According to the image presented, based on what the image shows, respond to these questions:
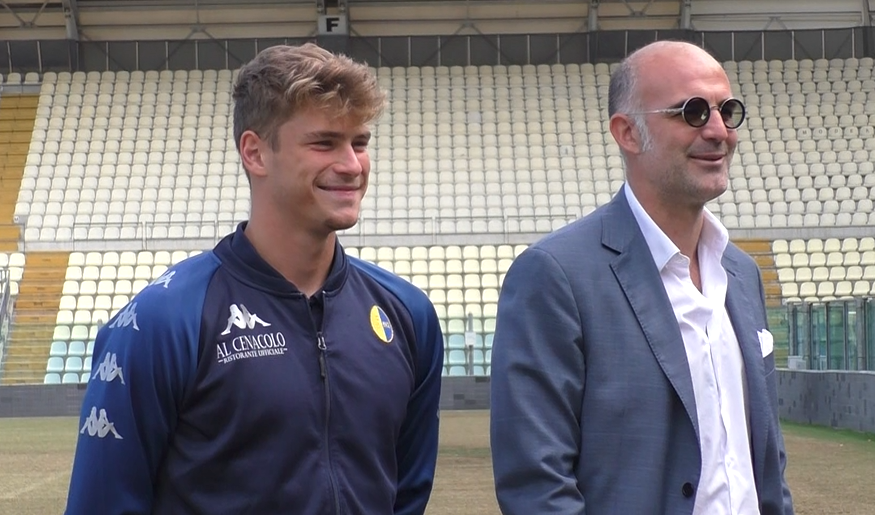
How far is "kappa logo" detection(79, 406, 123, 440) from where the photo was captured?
2.68 m

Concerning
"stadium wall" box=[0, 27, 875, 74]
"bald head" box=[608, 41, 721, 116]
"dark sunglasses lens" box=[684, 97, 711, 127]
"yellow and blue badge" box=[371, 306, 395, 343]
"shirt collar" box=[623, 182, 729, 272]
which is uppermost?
"stadium wall" box=[0, 27, 875, 74]

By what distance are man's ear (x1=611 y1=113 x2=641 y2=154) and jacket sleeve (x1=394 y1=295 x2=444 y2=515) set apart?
0.58 m

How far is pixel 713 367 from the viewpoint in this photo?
9.96 ft

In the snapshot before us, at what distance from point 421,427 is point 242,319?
1.73 ft

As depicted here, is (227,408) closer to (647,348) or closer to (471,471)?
(647,348)

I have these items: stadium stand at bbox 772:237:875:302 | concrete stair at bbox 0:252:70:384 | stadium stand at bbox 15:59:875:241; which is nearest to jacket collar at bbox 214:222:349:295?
concrete stair at bbox 0:252:70:384

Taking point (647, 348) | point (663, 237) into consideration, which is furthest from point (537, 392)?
point (663, 237)

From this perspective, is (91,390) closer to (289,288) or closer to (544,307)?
(289,288)

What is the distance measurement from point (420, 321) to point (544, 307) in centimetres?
27

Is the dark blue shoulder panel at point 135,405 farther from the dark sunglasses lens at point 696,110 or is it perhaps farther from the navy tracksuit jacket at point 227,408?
the dark sunglasses lens at point 696,110

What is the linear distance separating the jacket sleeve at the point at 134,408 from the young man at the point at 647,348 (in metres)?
0.72

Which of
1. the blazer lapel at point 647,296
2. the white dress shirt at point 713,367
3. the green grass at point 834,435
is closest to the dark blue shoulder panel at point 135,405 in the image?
the blazer lapel at point 647,296

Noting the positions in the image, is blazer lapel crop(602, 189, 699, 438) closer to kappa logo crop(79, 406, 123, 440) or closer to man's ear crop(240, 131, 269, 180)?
man's ear crop(240, 131, 269, 180)

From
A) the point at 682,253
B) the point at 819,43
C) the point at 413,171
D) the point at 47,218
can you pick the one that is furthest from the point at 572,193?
the point at 682,253
